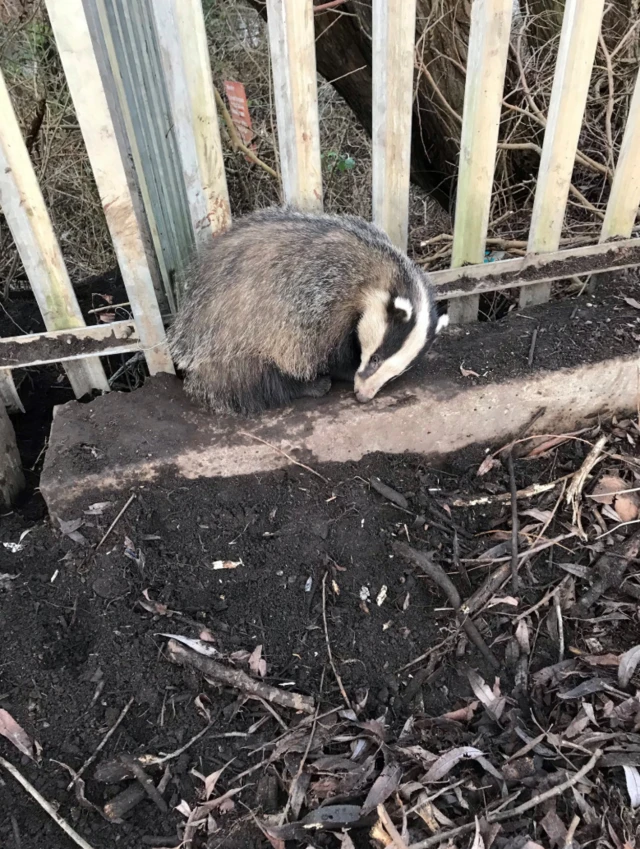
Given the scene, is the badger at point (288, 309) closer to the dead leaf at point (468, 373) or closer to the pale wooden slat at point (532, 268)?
the dead leaf at point (468, 373)

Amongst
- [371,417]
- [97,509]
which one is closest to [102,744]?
[97,509]

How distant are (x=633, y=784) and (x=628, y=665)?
38 centimetres

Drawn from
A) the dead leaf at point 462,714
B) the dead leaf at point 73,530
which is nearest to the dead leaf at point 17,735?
the dead leaf at point 73,530

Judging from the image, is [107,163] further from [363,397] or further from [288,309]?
[363,397]

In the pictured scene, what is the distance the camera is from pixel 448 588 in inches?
92.0

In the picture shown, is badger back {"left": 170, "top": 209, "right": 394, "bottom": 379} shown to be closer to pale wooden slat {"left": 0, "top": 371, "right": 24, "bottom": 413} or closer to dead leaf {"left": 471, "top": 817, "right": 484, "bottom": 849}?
pale wooden slat {"left": 0, "top": 371, "right": 24, "bottom": 413}

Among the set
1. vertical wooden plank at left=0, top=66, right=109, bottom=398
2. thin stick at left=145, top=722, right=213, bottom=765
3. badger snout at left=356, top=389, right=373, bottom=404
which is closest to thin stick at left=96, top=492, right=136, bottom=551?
vertical wooden plank at left=0, top=66, right=109, bottom=398

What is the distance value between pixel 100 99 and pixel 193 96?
0.32 m

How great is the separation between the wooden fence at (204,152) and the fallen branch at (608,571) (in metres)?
1.34

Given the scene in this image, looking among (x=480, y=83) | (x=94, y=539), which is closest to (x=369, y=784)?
(x=94, y=539)

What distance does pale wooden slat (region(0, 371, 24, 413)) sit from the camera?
291cm

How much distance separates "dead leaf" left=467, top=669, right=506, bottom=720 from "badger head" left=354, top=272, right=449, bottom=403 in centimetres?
116

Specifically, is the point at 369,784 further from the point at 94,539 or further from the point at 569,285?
the point at 569,285

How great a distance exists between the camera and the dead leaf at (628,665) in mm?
2090
